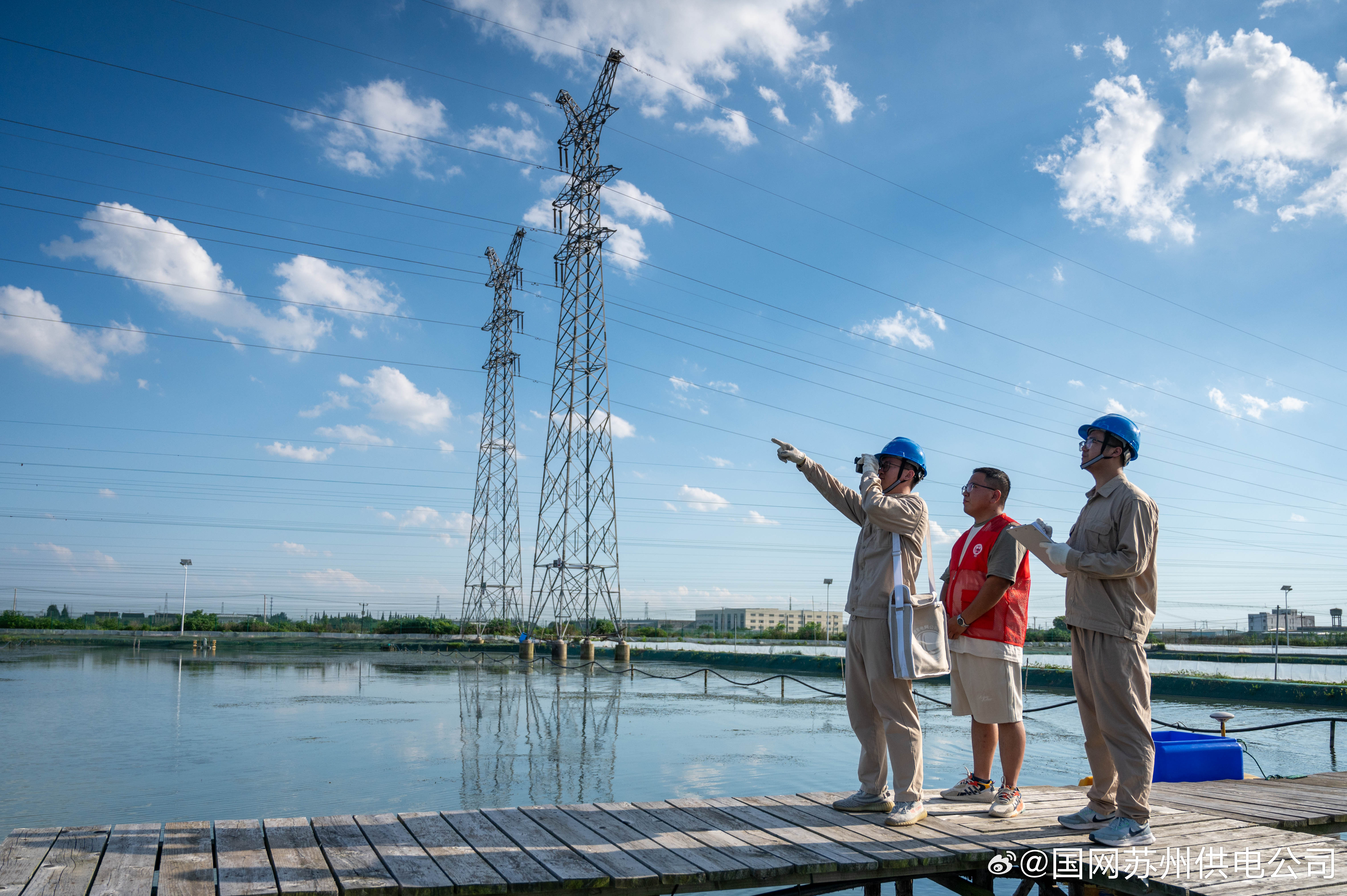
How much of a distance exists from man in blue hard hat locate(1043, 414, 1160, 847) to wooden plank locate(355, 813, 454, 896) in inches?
112

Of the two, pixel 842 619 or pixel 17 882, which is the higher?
pixel 17 882

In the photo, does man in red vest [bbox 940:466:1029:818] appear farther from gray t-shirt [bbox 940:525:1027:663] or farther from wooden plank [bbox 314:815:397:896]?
wooden plank [bbox 314:815:397:896]

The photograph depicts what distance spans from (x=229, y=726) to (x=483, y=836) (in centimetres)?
993

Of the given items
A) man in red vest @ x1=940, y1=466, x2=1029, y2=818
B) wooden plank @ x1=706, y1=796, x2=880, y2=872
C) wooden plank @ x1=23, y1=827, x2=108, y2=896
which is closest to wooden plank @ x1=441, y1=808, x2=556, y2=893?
wooden plank @ x1=706, y1=796, x2=880, y2=872

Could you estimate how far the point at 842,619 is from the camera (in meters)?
96.2

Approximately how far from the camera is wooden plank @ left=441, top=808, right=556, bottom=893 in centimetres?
333

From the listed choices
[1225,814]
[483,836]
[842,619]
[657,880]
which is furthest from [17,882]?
[842,619]

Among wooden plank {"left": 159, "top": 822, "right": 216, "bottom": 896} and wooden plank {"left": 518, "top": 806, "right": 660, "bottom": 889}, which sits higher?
wooden plank {"left": 159, "top": 822, "right": 216, "bottom": 896}

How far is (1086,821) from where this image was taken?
4.05m

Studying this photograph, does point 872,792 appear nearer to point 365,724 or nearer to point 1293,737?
point 365,724

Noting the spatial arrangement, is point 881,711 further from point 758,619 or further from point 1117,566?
point 758,619

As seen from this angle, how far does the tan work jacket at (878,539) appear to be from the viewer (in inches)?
165

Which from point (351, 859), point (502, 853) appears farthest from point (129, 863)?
point (502, 853)

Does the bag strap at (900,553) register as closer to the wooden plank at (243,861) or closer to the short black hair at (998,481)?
the short black hair at (998,481)
